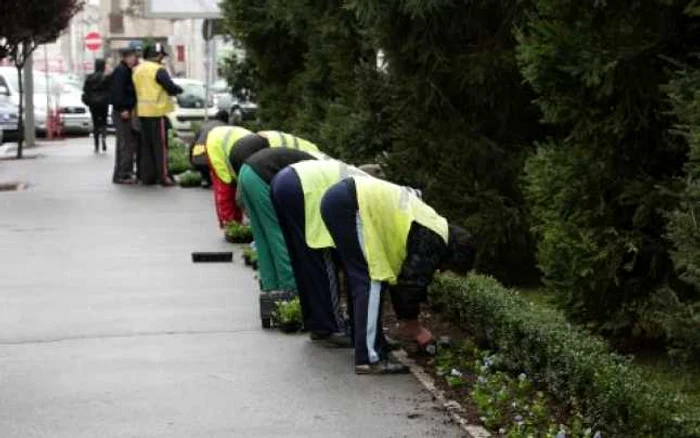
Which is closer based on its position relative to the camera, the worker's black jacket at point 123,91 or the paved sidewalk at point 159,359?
the paved sidewalk at point 159,359

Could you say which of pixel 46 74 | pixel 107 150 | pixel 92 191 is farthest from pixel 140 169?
pixel 46 74

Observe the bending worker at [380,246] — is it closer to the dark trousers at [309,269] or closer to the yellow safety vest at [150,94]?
the dark trousers at [309,269]

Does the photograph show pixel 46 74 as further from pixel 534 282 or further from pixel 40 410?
pixel 40 410

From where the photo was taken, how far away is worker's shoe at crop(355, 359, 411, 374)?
346 inches

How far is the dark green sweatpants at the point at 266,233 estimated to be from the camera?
10523 mm

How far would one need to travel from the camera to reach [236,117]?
29000 millimetres

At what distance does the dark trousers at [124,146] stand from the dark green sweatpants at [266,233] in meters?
12.0

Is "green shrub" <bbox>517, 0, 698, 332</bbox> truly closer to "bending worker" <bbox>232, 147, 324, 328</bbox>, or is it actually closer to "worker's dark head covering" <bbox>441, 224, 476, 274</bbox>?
"worker's dark head covering" <bbox>441, 224, 476, 274</bbox>

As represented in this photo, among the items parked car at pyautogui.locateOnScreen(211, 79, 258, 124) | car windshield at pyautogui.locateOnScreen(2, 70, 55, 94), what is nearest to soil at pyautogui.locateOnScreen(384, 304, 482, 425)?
parked car at pyautogui.locateOnScreen(211, 79, 258, 124)

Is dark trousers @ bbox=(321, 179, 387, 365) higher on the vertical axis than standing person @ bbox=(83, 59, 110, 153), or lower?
higher

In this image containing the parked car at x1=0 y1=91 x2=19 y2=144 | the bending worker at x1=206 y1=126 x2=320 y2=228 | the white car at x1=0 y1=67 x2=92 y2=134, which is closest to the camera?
the bending worker at x1=206 y1=126 x2=320 y2=228

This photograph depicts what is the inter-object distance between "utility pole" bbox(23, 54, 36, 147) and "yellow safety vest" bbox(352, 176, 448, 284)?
975 inches

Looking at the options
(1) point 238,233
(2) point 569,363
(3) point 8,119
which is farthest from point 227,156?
(3) point 8,119

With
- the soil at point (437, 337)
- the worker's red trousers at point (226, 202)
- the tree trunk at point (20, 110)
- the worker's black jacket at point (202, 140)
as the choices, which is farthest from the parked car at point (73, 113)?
the soil at point (437, 337)
